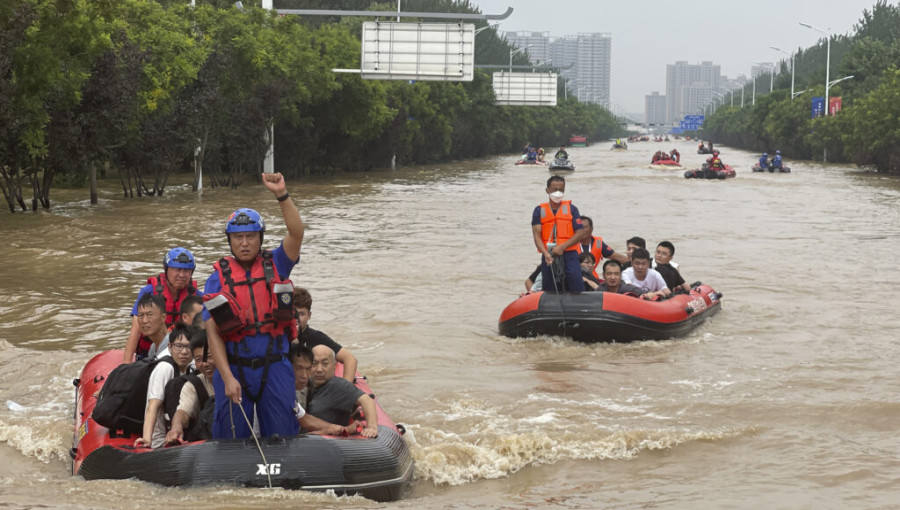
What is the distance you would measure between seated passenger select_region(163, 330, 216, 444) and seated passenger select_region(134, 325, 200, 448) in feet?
0.27

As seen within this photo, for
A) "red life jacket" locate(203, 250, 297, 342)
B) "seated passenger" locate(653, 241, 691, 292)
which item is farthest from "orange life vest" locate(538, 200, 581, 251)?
"red life jacket" locate(203, 250, 297, 342)

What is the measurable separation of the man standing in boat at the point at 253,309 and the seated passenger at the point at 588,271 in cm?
724

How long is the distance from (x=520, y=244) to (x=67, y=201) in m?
14.4

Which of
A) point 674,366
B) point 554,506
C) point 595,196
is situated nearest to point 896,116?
point 595,196

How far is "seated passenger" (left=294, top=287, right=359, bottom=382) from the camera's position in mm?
8156

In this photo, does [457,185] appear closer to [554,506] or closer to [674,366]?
[674,366]

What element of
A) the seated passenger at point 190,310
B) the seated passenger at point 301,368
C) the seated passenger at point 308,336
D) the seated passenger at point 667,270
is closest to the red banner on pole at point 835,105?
the seated passenger at point 667,270

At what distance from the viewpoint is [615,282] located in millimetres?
13711

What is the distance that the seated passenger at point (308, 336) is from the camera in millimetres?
8156

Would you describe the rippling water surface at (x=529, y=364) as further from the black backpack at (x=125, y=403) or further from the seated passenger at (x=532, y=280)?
the seated passenger at (x=532, y=280)

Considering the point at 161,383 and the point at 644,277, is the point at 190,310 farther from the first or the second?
the point at 644,277

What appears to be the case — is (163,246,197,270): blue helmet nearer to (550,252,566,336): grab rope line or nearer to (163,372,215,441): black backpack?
(163,372,215,441): black backpack

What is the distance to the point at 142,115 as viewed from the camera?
3084cm

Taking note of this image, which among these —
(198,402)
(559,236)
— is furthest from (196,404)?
(559,236)
